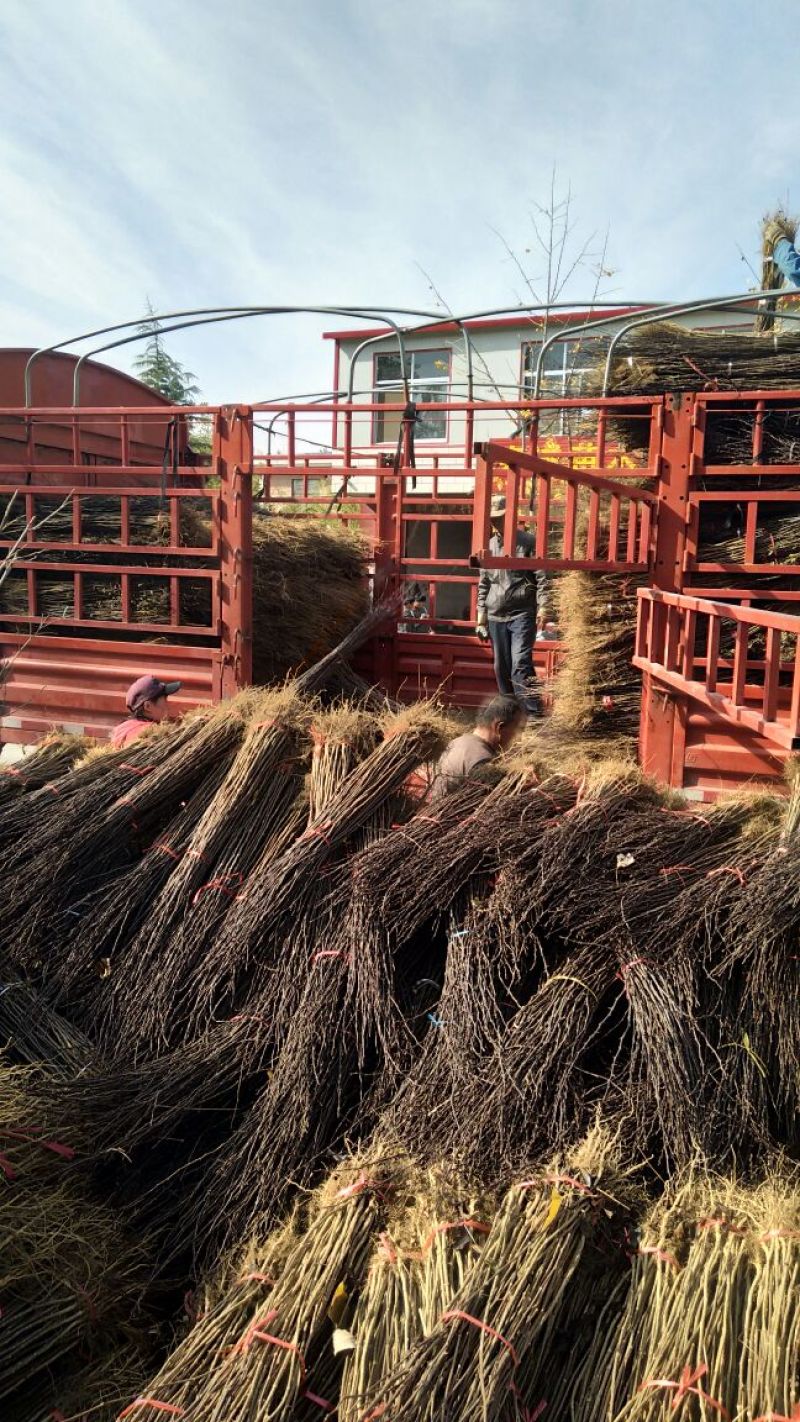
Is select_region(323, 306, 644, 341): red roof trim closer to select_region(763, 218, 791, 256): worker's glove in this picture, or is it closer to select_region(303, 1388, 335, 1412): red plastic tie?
select_region(763, 218, 791, 256): worker's glove

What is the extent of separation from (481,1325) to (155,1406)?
28.1 inches

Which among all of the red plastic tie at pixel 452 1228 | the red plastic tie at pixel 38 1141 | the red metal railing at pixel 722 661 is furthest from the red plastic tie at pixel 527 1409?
the red metal railing at pixel 722 661

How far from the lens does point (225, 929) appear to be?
3.15 m

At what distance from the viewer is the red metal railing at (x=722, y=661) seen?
2699 millimetres

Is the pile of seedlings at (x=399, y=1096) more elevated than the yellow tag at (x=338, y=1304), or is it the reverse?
the pile of seedlings at (x=399, y=1096)

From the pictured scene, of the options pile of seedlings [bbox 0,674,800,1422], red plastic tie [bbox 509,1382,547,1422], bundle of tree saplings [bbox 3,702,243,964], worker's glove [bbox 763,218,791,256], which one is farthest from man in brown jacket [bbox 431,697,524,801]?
worker's glove [bbox 763,218,791,256]

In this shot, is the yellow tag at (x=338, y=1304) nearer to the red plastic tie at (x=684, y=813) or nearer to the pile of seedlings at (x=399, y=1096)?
the pile of seedlings at (x=399, y=1096)

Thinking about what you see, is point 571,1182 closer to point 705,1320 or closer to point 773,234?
point 705,1320

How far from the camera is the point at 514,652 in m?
5.77

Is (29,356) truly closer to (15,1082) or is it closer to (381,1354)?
(15,1082)

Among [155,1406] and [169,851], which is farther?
[169,851]

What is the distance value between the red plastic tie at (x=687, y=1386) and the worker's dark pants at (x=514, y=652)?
399 cm

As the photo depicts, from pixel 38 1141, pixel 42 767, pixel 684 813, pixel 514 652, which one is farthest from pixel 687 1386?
pixel 514 652

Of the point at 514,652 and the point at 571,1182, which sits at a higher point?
the point at 514,652
